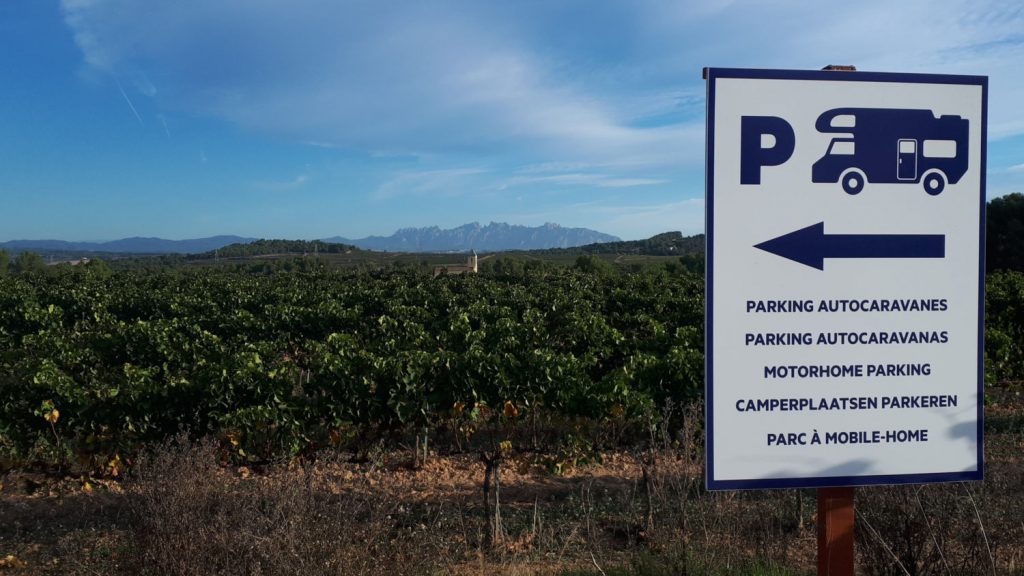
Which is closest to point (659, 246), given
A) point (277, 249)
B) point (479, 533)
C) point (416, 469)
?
point (277, 249)

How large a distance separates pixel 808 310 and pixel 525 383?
5.61 m

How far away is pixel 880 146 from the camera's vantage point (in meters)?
2.29

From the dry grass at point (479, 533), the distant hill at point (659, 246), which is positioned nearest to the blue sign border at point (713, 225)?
the dry grass at point (479, 533)

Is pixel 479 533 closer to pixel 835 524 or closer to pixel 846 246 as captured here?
pixel 835 524

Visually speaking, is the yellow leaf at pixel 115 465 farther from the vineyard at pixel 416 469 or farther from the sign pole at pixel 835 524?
the sign pole at pixel 835 524

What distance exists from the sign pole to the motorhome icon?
1066 millimetres

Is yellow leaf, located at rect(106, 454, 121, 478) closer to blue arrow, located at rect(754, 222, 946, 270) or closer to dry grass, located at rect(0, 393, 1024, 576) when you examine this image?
dry grass, located at rect(0, 393, 1024, 576)

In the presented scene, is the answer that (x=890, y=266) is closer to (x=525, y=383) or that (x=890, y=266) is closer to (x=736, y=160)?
(x=736, y=160)

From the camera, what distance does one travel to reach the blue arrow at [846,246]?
7.48 ft

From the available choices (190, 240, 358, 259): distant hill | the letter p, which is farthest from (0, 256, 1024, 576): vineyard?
(190, 240, 358, 259): distant hill

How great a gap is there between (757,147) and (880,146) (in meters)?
0.43

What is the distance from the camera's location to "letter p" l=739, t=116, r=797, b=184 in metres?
2.27

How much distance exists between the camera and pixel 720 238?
2254mm

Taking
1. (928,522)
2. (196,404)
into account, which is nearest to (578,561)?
(928,522)
